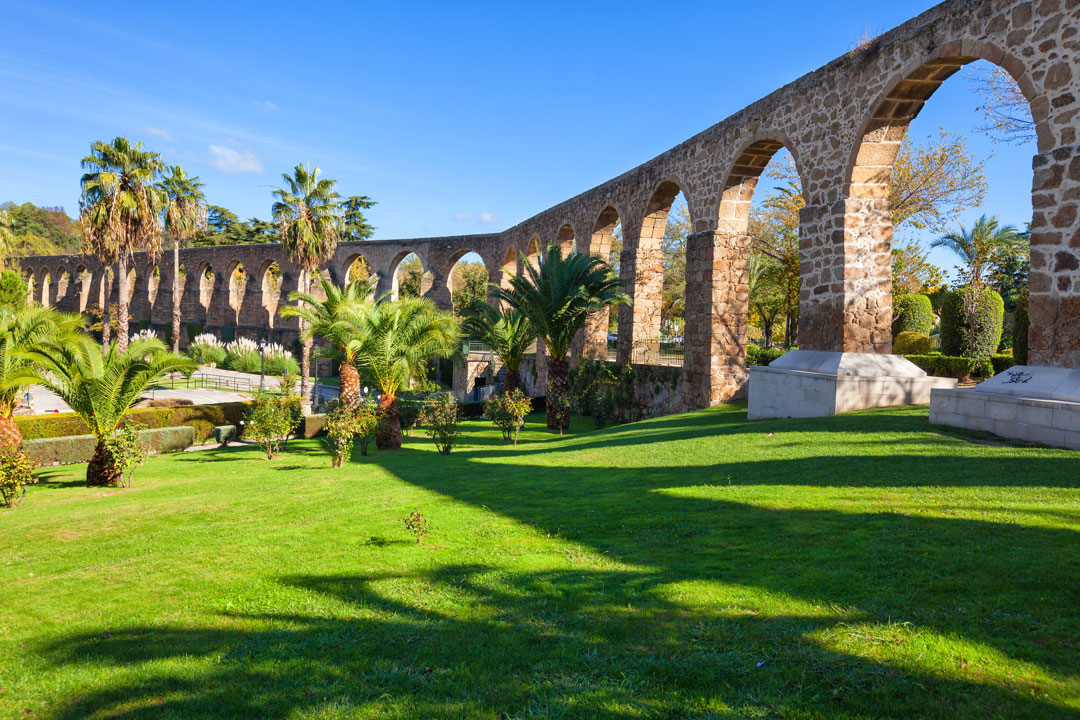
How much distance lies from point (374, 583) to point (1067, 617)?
12.6ft

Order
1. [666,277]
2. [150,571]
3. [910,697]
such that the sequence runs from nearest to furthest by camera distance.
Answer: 1. [910,697]
2. [150,571]
3. [666,277]

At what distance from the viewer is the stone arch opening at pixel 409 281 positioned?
3800cm

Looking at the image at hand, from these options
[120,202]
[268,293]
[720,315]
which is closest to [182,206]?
[120,202]

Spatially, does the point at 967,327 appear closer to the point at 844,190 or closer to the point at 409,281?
the point at 844,190

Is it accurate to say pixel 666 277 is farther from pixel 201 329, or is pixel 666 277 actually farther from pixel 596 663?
pixel 201 329

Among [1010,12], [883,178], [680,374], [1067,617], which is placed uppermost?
[1010,12]

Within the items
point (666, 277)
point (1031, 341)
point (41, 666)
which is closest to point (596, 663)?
point (41, 666)

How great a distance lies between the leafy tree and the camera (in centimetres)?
4438

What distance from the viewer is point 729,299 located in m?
13.7

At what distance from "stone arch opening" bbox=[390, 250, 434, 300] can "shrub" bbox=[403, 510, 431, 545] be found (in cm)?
1731

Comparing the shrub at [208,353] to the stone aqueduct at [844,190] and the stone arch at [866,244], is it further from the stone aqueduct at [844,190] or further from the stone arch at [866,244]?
the stone arch at [866,244]

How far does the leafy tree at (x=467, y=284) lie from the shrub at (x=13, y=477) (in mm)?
28810

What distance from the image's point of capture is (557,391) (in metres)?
17.0

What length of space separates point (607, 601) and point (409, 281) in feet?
165
